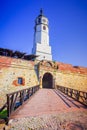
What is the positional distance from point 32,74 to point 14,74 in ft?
8.60

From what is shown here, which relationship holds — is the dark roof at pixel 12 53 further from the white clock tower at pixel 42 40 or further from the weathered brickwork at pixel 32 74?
the white clock tower at pixel 42 40

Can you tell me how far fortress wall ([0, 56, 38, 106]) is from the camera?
1241 centimetres

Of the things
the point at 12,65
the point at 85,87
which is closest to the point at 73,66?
the point at 85,87

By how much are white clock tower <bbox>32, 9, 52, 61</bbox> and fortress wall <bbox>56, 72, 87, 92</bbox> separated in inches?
297

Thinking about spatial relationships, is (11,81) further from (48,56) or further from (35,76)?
(48,56)

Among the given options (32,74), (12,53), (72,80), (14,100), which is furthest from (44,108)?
(72,80)

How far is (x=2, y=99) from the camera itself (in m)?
11.9

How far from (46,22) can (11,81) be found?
19253mm

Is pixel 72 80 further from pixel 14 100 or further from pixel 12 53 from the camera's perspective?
pixel 14 100

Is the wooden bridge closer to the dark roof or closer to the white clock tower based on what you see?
the dark roof

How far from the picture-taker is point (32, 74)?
49.5ft

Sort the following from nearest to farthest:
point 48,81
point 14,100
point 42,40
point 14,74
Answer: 1. point 14,100
2. point 14,74
3. point 48,81
4. point 42,40

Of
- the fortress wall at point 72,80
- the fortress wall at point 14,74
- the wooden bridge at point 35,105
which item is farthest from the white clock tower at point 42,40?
the wooden bridge at point 35,105

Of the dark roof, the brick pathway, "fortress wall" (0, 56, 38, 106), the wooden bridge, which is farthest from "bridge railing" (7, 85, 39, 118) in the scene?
the dark roof
